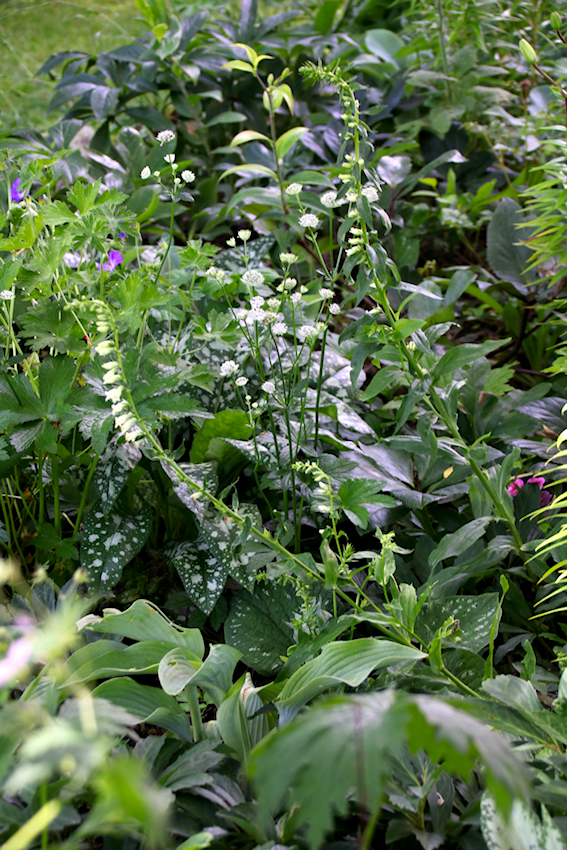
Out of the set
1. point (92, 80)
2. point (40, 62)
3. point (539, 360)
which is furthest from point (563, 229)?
point (40, 62)

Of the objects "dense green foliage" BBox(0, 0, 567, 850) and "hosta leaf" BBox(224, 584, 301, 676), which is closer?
"dense green foliage" BBox(0, 0, 567, 850)

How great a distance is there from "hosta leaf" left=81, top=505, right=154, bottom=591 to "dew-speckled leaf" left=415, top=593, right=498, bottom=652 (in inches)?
20.5

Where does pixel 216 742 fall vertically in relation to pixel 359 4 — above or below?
below

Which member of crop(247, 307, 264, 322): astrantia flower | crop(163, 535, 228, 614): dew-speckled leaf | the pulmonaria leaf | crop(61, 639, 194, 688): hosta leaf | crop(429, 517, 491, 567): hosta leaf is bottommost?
crop(163, 535, 228, 614): dew-speckled leaf

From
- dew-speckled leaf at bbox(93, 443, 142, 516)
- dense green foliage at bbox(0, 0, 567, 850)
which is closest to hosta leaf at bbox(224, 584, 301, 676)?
dense green foliage at bbox(0, 0, 567, 850)

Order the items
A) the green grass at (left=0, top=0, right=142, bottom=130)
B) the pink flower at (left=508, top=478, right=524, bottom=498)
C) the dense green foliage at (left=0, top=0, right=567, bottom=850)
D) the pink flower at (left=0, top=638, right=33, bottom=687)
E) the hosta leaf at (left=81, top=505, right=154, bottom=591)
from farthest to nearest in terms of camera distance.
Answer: the green grass at (left=0, top=0, right=142, bottom=130) → the pink flower at (left=508, top=478, right=524, bottom=498) → the hosta leaf at (left=81, top=505, right=154, bottom=591) → the dense green foliage at (left=0, top=0, right=567, bottom=850) → the pink flower at (left=0, top=638, right=33, bottom=687)

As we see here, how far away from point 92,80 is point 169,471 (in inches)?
82.9

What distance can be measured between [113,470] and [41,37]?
4.94 meters

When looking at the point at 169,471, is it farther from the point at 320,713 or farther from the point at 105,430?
the point at 320,713

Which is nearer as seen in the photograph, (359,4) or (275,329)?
(275,329)

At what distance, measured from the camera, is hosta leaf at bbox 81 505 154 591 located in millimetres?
1127

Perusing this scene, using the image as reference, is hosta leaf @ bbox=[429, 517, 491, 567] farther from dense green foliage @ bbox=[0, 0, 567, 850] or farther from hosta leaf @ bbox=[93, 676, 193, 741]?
hosta leaf @ bbox=[93, 676, 193, 741]

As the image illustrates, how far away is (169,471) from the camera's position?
1.11 meters

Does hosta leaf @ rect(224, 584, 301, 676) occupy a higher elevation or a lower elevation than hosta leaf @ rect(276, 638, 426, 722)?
lower
